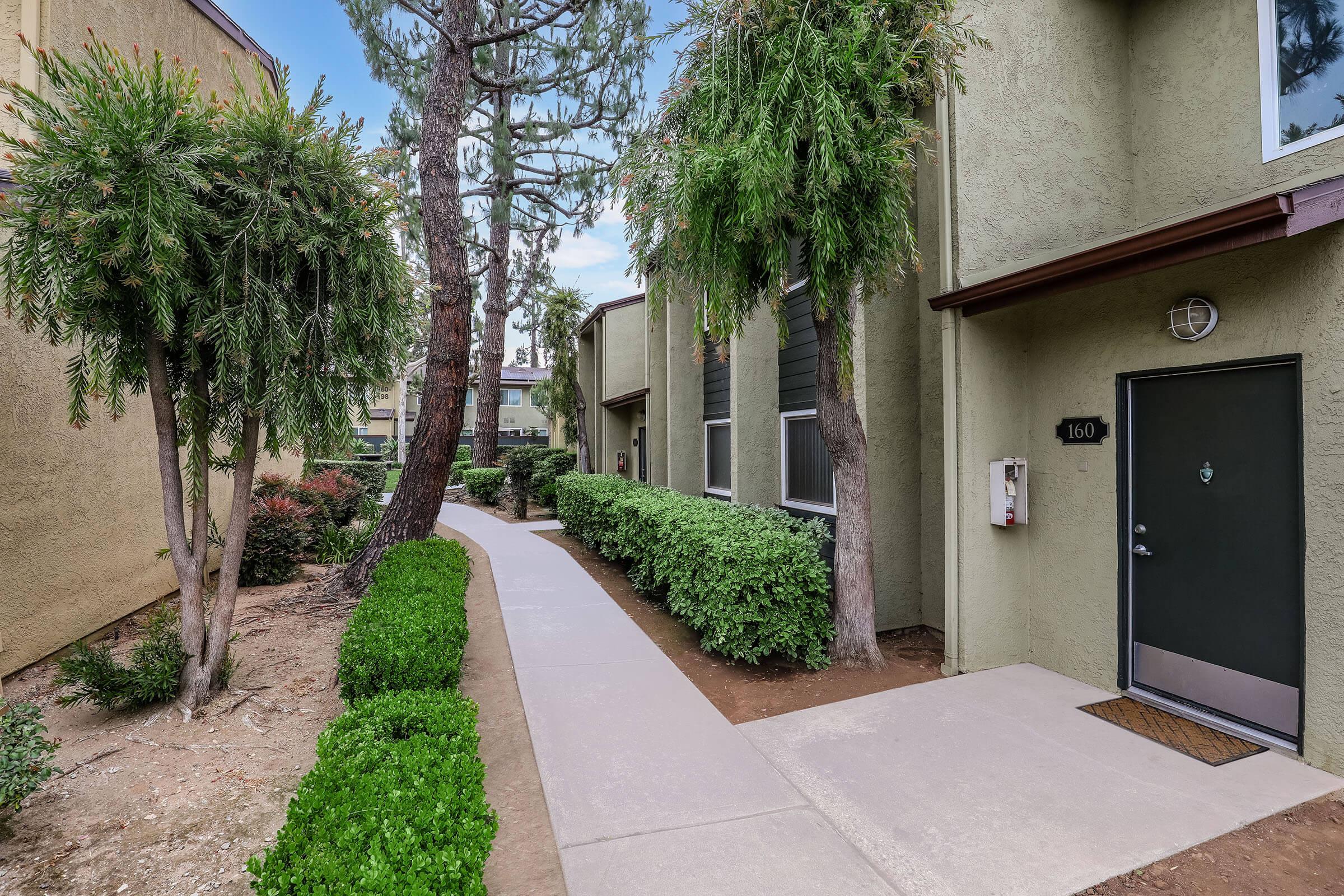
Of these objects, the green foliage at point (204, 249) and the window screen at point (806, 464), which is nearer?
the green foliage at point (204, 249)

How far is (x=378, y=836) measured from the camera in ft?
6.84

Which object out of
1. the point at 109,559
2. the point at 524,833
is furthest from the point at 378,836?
the point at 109,559

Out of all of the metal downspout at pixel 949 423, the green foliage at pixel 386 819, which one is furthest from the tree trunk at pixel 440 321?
the metal downspout at pixel 949 423

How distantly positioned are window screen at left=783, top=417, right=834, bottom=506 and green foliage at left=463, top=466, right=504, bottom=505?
11.3 meters

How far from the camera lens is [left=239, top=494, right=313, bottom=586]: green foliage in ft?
25.4

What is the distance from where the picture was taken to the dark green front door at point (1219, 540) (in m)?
3.70

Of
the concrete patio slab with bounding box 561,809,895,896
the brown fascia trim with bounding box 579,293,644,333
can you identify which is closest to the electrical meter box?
the concrete patio slab with bounding box 561,809,895,896

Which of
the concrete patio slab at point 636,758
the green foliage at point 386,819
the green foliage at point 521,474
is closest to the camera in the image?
the green foliage at point 386,819

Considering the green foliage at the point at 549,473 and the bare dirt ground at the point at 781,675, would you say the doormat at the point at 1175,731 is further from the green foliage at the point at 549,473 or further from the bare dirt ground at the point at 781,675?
the green foliage at the point at 549,473

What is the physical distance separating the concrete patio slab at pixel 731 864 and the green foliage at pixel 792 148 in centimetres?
342

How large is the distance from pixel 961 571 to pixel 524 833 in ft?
12.6

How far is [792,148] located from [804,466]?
163 inches

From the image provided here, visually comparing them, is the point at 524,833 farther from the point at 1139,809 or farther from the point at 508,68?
the point at 508,68

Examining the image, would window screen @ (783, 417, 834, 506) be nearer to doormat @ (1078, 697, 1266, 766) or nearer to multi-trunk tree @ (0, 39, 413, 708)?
doormat @ (1078, 697, 1266, 766)
